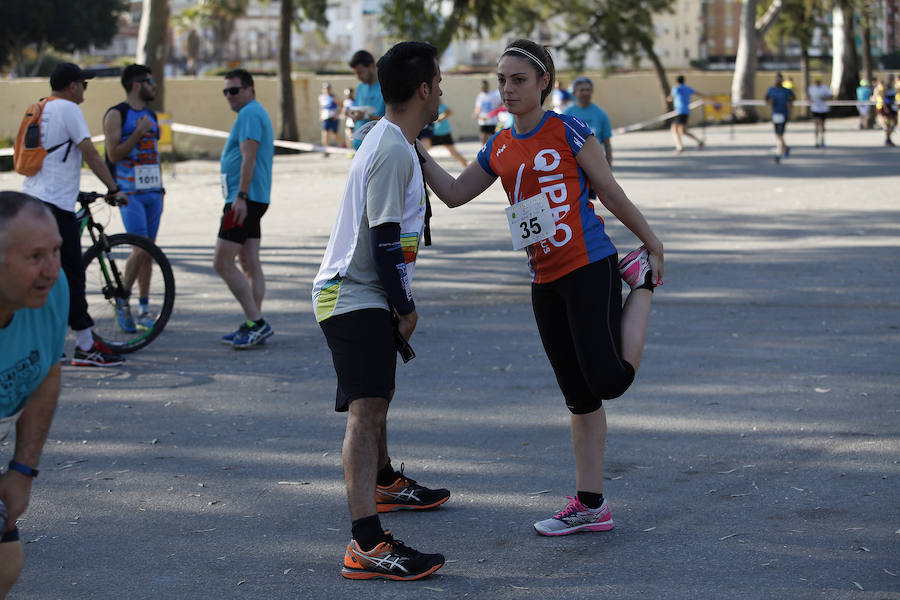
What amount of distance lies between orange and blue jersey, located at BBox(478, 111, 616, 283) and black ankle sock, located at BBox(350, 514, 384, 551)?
1146 mm

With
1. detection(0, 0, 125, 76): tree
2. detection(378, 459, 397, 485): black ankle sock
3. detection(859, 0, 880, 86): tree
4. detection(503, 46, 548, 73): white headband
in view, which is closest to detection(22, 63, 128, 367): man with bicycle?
detection(378, 459, 397, 485): black ankle sock

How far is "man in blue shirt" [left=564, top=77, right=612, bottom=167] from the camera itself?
42.1 feet

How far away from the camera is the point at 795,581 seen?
12.7 ft

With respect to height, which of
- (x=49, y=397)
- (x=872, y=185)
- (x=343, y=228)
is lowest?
(x=872, y=185)

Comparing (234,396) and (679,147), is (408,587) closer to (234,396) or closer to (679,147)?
(234,396)

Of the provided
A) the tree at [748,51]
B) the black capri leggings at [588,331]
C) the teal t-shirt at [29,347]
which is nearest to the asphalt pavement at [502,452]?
the black capri leggings at [588,331]

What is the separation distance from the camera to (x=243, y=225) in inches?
315

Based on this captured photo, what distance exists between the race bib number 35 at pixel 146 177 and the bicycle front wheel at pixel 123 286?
583 millimetres

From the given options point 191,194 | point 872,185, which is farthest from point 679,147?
point 191,194

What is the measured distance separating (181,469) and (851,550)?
300 centimetres

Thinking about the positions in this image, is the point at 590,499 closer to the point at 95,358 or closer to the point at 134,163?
the point at 95,358

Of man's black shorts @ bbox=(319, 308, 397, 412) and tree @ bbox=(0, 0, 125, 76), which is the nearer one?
man's black shorts @ bbox=(319, 308, 397, 412)

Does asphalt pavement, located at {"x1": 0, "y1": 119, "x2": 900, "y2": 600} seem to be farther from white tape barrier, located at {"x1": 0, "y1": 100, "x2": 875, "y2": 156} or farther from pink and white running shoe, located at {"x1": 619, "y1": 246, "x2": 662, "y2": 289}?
white tape barrier, located at {"x1": 0, "y1": 100, "x2": 875, "y2": 156}

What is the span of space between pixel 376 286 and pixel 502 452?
1.73 m
